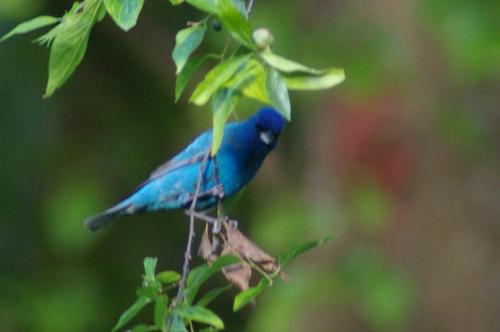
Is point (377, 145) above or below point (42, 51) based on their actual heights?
below

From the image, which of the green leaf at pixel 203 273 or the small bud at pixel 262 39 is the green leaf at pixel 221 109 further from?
the green leaf at pixel 203 273

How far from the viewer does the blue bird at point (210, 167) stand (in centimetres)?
338

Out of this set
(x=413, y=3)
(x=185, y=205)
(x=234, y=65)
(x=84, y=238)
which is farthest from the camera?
(x=84, y=238)

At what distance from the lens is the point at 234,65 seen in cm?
251

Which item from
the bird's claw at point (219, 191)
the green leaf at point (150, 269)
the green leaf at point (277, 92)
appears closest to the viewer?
the green leaf at point (277, 92)

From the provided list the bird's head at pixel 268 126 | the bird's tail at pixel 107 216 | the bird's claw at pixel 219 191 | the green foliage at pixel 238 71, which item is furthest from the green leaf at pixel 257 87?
the bird's tail at pixel 107 216

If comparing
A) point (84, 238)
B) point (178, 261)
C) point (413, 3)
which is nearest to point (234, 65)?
point (413, 3)

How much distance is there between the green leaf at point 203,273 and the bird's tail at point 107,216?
1.15 m

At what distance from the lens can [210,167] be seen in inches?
134

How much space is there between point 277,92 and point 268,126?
1131 millimetres

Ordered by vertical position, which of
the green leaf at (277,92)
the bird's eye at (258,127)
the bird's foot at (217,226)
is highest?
the green leaf at (277,92)

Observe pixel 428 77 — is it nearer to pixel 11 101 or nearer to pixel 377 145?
pixel 377 145

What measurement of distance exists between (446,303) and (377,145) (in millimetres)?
751

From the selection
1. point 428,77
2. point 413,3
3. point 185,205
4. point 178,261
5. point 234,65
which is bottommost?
point 178,261
